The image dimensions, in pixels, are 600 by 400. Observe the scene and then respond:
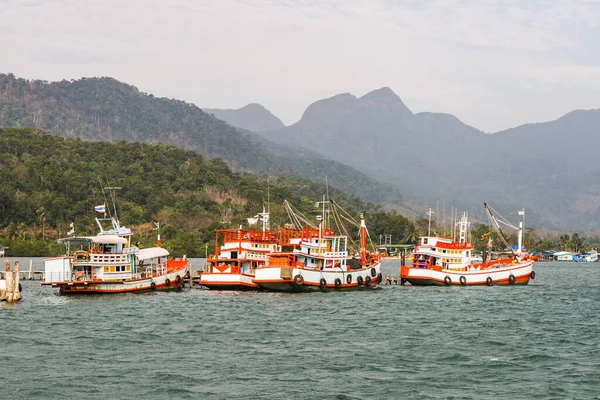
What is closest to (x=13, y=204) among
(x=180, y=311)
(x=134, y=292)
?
(x=134, y=292)

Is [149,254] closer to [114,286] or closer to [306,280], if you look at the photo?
[114,286]

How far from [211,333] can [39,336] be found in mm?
11097

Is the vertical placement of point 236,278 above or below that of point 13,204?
below

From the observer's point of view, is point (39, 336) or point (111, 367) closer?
point (111, 367)

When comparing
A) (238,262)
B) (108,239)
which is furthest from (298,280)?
(108,239)

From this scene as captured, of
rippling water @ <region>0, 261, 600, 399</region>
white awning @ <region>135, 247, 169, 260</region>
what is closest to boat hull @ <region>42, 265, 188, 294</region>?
rippling water @ <region>0, 261, 600, 399</region>

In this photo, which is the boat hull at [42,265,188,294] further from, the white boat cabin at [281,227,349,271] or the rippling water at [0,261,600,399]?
Result: the white boat cabin at [281,227,349,271]

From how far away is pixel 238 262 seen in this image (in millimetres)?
87938

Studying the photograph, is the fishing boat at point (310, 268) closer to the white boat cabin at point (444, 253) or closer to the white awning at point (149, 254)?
the white boat cabin at point (444, 253)

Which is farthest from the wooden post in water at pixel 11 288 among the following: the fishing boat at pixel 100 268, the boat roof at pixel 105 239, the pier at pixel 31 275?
the pier at pixel 31 275

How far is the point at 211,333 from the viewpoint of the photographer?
5728 centimetres

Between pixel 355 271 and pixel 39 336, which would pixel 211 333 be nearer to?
pixel 39 336

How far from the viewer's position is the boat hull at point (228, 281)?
86.7 m

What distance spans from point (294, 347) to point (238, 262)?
36559mm
